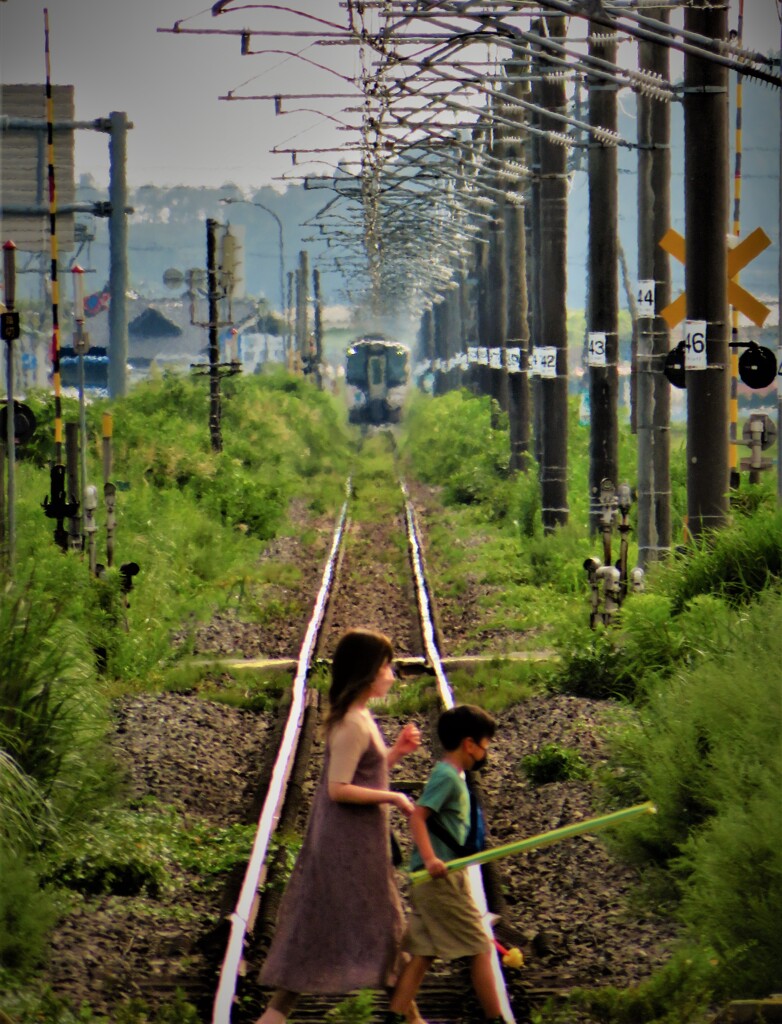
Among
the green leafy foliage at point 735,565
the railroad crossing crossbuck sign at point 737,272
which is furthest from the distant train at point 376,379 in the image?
the green leafy foliage at point 735,565

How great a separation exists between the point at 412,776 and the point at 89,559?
21.3 ft

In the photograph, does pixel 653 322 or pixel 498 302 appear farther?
pixel 498 302

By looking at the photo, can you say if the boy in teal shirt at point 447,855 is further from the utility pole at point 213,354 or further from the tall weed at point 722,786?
the utility pole at point 213,354

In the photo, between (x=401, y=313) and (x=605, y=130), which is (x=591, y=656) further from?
(x=401, y=313)

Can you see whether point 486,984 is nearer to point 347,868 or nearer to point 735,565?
point 347,868

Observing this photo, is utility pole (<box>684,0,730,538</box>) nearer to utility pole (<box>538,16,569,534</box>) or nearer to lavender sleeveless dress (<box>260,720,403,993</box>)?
lavender sleeveless dress (<box>260,720,403,993</box>)

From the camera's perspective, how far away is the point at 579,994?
7172mm

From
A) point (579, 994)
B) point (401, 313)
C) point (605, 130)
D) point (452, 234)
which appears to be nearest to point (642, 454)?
point (605, 130)

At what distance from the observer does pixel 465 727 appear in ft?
21.7

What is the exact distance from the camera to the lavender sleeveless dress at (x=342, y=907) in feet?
22.1

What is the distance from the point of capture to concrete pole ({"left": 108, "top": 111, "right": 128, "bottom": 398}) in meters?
30.5

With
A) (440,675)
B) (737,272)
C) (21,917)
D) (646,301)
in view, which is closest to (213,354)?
(646,301)

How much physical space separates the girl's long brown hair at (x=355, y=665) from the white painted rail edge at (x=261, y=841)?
1.34m

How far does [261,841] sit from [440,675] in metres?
5.27
